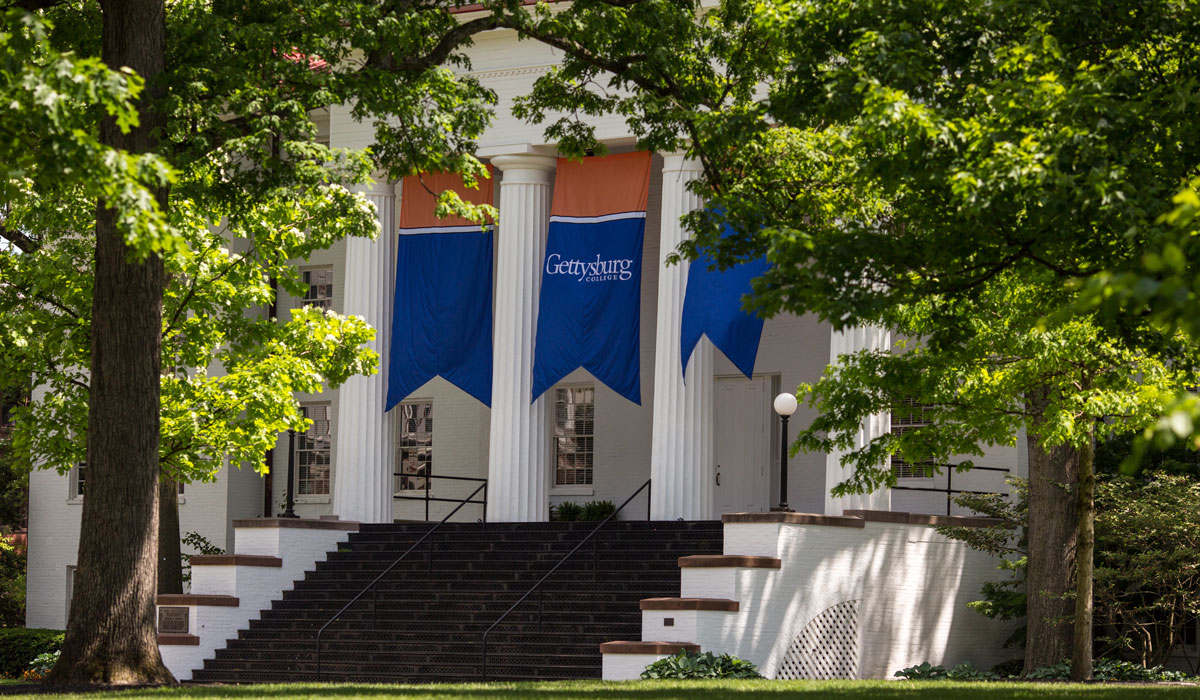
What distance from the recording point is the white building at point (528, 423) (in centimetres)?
2564

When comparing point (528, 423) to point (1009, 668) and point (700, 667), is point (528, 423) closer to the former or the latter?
point (700, 667)

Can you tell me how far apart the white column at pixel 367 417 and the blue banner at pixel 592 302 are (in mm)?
3498

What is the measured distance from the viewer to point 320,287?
35344mm

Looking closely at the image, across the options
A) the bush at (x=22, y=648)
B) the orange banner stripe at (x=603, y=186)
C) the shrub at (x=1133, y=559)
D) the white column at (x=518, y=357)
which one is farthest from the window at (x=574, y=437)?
the bush at (x=22, y=648)

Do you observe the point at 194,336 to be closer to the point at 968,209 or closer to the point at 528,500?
the point at 528,500

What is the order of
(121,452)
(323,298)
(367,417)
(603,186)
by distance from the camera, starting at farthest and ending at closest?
(323,298) → (367,417) → (603,186) → (121,452)

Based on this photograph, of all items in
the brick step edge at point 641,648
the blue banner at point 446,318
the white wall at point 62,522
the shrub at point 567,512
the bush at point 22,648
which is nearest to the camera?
the brick step edge at point 641,648

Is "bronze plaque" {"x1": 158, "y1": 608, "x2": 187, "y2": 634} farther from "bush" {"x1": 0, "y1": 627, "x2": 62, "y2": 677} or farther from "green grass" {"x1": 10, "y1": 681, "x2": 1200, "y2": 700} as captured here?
"green grass" {"x1": 10, "y1": 681, "x2": 1200, "y2": 700}

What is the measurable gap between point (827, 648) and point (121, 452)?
11.0 meters

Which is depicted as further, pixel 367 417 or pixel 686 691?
pixel 367 417

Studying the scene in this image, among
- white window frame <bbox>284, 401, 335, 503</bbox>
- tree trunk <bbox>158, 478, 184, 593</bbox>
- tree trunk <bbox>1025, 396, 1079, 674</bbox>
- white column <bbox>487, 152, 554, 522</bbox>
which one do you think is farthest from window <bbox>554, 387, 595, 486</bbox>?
tree trunk <bbox>1025, 396, 1079, 674</bbox>

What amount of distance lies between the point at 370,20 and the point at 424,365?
11436 mm

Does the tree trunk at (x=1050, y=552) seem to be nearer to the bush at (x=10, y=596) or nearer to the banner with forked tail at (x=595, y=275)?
the banner with forked tail at (x=595, y=275)

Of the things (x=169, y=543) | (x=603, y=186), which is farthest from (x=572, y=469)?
(x=169, y=543)
